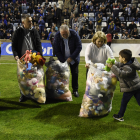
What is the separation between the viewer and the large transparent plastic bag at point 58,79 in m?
3.54

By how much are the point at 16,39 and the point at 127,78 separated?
79.2 inches

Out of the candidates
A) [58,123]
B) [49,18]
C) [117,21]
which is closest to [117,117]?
[58,123]

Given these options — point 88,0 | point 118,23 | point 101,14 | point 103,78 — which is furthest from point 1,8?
point 103,78

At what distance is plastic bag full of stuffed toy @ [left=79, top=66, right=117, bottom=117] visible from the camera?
2.87 m

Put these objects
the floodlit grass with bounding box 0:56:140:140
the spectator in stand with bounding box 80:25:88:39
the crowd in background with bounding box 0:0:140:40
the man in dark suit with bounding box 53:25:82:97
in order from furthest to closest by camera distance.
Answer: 1. the crowd in background with bounding box 0:0:140:40
2. the spectator in stand with bounding box 80:25:88:39
3. the man in dark suit with bounding box 53:25:82:97
4. the floodlit grass with bounding box 0:56:140:140

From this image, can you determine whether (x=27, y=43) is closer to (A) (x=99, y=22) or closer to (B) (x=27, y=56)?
(B) (x=27, y=56)

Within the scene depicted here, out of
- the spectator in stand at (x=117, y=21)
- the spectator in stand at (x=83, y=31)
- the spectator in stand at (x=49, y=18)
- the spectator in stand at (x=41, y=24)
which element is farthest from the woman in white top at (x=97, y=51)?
the spectator in stand at (x=49, y=18)

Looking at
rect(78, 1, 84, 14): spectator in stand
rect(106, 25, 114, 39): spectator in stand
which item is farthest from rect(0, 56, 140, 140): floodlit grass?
rect(78, 1, 84, 14): spectator in stand

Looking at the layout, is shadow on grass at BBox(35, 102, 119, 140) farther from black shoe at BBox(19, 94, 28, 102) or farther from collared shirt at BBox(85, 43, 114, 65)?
collared shirt at BBox(85, 43, 114, 65)

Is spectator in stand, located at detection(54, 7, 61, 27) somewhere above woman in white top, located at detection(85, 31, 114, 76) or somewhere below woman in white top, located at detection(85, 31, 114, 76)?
above

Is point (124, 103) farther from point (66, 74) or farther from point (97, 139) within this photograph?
point (66, 74)

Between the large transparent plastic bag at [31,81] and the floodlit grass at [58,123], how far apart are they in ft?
0.67

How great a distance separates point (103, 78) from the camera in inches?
113

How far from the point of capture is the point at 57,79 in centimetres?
355
